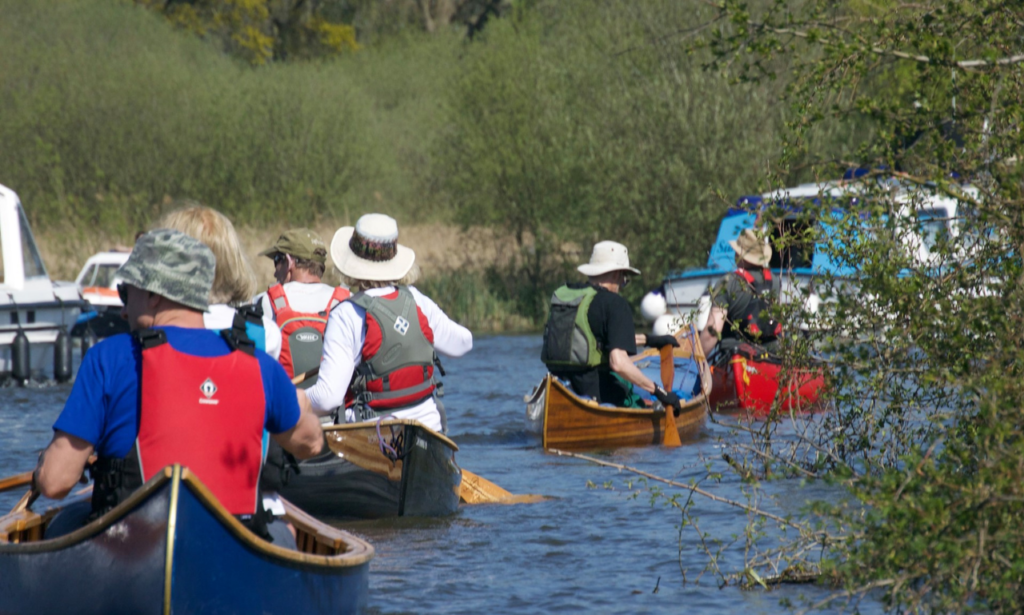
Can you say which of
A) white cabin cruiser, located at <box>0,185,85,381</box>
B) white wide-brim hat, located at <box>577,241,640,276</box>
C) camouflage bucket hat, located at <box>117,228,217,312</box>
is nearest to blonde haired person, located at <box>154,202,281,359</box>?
camouflage bucket hat, located at <box>117,228,217,312</box>

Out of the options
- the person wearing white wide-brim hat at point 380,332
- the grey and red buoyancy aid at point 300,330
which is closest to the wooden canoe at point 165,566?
the person wearing white wide-brim hat at point 380,332

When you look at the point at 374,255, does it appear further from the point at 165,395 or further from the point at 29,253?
the point at 29,253

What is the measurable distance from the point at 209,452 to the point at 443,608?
81.2 inches

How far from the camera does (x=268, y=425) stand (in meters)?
3.99

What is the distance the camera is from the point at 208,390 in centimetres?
380

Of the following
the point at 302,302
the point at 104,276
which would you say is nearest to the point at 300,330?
the point at 302,302

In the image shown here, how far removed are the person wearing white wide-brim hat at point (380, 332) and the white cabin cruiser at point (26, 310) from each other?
27.5 feet

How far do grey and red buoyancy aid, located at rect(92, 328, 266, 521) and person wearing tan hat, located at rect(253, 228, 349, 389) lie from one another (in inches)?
105

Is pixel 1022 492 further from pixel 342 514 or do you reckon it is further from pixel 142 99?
pixel 142 99

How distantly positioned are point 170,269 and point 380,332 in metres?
2.55

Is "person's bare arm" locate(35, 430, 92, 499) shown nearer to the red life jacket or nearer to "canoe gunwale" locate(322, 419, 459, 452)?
the red life jacket

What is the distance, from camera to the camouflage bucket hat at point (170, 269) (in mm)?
3752

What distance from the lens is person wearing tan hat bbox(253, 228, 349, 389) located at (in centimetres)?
663

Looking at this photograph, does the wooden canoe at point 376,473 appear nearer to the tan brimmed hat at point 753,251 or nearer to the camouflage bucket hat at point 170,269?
the camouflage bucket hat at point 170,269
